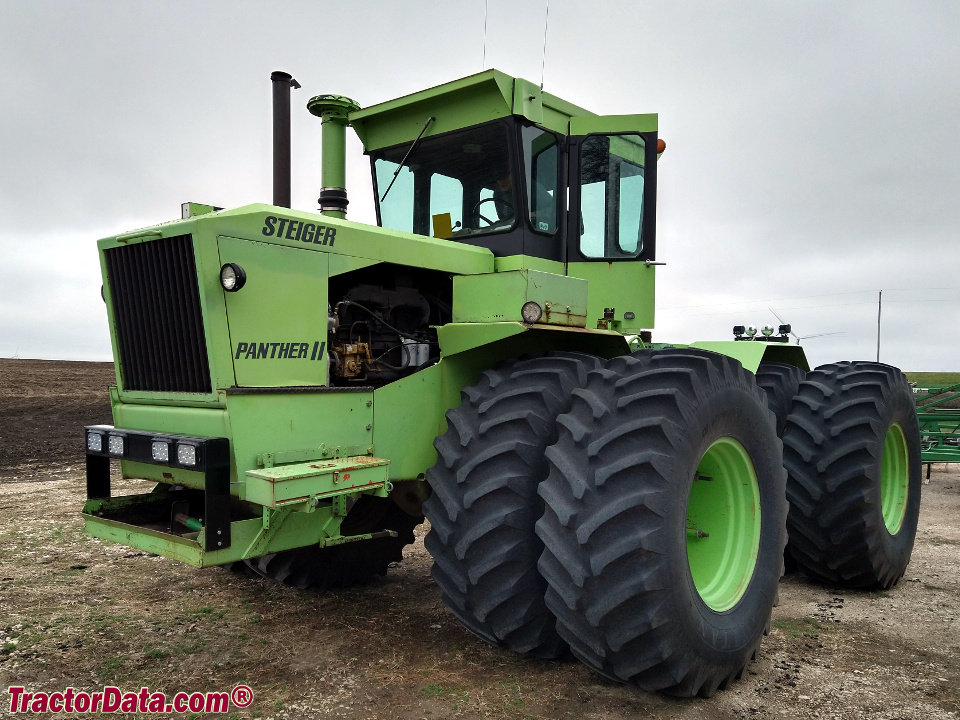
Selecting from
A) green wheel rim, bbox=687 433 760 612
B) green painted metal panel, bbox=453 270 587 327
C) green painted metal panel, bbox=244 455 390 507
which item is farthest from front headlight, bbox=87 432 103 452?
green wheel rim, bbox=687 433 760 612

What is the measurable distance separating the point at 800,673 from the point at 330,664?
2.45m

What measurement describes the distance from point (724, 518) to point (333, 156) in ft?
11.2

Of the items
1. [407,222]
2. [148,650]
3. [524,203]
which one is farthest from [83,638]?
[524,203]

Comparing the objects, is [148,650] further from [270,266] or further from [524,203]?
[524,203]

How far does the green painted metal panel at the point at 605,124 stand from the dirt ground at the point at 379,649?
131 inches

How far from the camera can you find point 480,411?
12.3 ft

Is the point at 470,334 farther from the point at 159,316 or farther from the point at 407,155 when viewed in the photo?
the point at 407,155

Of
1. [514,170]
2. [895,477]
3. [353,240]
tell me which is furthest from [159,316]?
[895,477]

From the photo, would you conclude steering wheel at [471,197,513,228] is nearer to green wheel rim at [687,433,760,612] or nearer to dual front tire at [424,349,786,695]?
dual front tire at [424,349,786,695]

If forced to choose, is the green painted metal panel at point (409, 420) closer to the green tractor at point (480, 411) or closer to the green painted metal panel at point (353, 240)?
the green tractor at point (480, 411)

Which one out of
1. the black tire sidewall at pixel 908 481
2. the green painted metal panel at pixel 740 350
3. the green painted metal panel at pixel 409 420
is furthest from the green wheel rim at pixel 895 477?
the green painted metal panel at pixel 409 420

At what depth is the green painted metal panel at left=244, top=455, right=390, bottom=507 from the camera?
3.29m

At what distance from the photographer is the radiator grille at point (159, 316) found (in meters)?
3.60

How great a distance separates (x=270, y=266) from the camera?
12.0 ft
